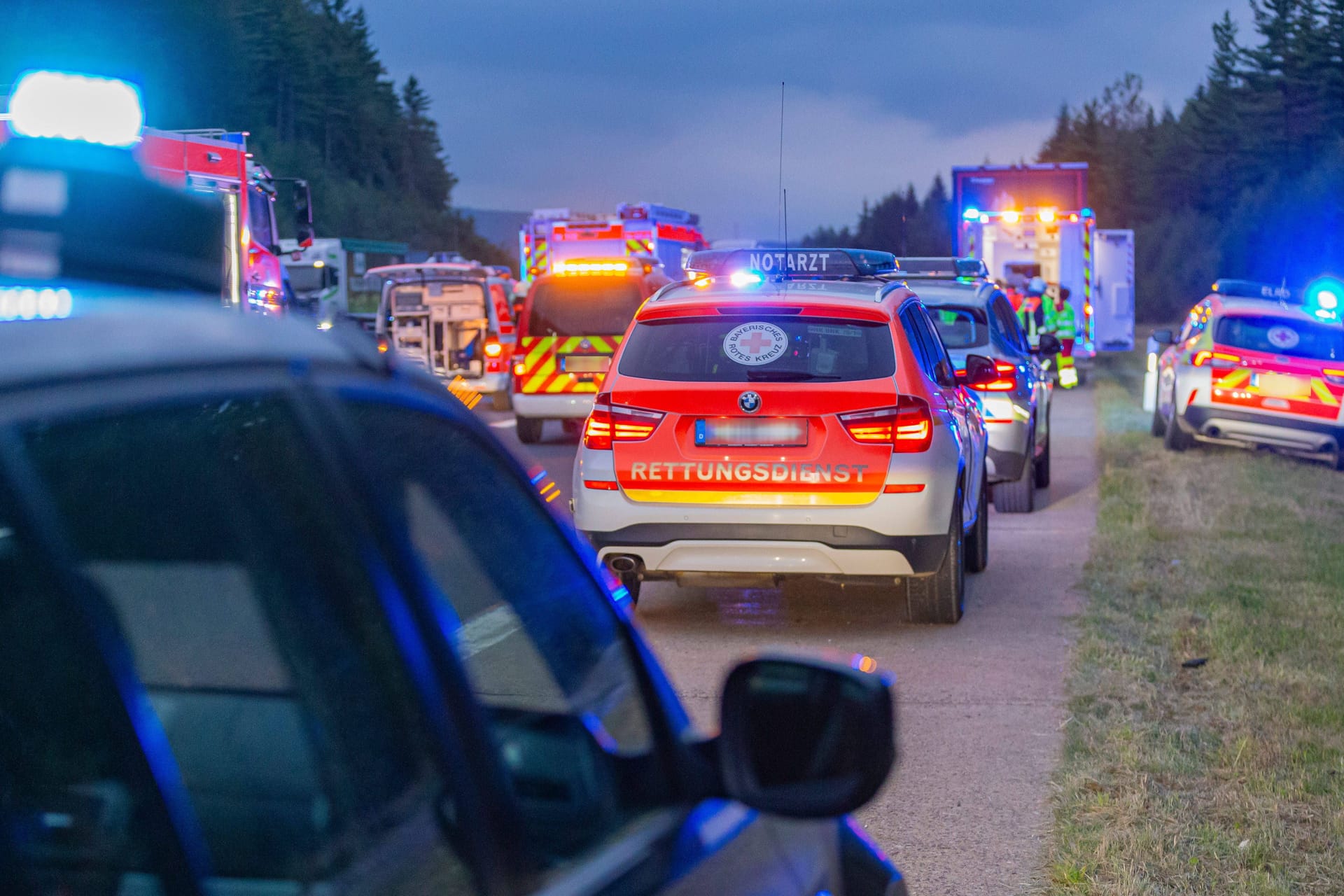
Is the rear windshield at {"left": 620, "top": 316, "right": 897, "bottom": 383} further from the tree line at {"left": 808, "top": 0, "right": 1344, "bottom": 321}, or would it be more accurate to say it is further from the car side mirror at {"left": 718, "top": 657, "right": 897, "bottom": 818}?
the tree line at {"left": 808, "top": 0, "right": 1344, "bottom": 321}

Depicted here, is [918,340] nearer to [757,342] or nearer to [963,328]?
[757,342]

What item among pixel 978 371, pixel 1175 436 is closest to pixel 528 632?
pixel 978 371

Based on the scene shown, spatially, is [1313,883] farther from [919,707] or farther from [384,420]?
[384,420]

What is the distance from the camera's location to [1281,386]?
15.2 metres

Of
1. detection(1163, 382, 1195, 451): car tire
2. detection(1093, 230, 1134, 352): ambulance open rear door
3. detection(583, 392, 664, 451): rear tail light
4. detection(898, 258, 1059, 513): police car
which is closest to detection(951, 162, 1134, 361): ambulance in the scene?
detection(1093, 230, 1134, 352): ambulance open rear door

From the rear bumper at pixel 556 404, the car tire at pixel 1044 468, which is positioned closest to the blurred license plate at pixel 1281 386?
the car tire at pixel 1044 468

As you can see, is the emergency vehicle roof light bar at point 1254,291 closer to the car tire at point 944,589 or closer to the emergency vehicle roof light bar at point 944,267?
the emergency vehicle roof light bar at point 944,267

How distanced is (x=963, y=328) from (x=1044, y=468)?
2.44 m

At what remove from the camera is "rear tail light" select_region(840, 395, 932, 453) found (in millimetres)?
7328

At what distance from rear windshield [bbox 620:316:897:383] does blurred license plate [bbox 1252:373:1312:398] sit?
29.5 feet

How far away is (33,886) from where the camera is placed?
1.19 m

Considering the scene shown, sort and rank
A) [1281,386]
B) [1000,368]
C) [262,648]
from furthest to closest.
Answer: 1. [1281,386]
2. [1000,368]
3. [262,648]

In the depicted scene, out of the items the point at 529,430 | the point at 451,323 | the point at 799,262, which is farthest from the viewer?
the point at 451,323

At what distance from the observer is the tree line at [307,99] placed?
72.5 feet
